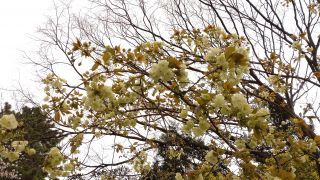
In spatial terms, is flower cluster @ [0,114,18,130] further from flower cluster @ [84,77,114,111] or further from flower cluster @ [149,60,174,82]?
flower cluster @ [149,60,174,82]

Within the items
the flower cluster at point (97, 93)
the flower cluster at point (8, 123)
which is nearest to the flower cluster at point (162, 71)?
the flower cluster at point (97, 93)

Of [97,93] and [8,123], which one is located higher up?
[97,93]

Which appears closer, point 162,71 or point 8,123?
point 162,71

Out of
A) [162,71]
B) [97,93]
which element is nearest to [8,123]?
[97,93]

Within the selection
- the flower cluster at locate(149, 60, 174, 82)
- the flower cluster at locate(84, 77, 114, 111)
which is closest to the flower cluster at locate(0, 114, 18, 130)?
the flower cluster at locate(84, 77, 114, 111)

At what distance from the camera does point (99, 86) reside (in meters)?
2.06

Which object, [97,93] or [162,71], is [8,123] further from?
[162,71]

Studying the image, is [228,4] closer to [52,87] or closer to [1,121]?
[52,87]

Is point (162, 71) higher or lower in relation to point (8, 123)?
higher

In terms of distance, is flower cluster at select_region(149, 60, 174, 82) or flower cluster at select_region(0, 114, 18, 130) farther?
flower cluster at select_region(0, 114, 18, 130)

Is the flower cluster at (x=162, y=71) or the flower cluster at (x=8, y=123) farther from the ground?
the flower cluster at (x=162, y=71)

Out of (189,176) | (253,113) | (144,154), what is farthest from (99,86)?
(144,154)

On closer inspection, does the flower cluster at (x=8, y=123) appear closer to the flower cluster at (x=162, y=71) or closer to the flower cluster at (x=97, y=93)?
the flower cluster at (x=97, y=93)

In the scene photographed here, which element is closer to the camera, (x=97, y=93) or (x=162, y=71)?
(x=162, y=71)
